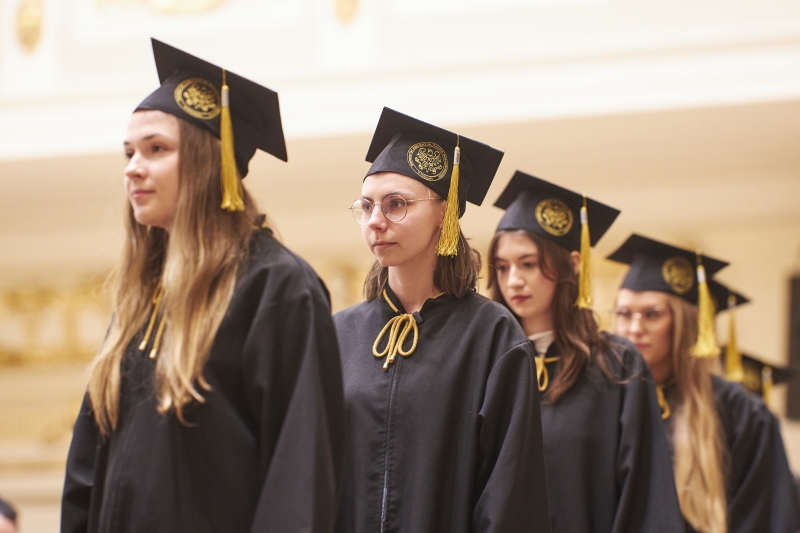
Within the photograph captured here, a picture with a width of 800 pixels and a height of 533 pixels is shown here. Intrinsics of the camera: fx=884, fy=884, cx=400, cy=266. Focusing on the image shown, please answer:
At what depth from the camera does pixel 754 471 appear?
4.25m

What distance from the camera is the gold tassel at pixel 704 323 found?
409 centimetres

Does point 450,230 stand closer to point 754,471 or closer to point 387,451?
point 387,451

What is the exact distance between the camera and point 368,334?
2.72m

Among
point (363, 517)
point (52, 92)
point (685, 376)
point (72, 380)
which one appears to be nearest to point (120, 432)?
point (363, 517)

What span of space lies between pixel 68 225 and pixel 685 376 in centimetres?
602

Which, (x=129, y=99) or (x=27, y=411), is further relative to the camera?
(x=27, y=411)

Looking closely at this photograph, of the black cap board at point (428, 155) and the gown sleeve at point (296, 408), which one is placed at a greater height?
the black cap board at point (428, 155)

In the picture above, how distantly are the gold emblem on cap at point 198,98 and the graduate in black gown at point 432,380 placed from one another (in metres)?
0.54

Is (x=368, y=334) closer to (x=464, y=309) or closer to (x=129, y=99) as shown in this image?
(x=464, y=309)

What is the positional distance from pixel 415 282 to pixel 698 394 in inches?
82.4

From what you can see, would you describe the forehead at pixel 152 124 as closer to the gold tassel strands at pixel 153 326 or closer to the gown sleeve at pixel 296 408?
the gold tassel strands at pixel 153 326

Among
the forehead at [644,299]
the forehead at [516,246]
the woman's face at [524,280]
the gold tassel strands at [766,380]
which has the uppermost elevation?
the forehead at [516,246]

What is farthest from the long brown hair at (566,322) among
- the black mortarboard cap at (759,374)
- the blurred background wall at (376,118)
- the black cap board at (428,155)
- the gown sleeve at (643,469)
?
the blurred background wall at (376,118)

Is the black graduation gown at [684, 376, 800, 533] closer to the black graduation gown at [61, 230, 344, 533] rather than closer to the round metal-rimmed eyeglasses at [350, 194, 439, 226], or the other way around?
the round metal-rimmed eyeglasses at [350, 194, 439, 226]
